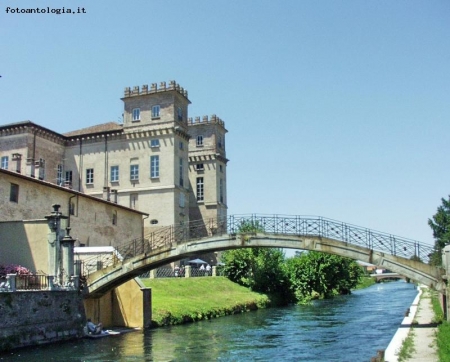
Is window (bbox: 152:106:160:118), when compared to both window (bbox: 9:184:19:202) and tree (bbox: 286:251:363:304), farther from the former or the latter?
window (bbox: 9:184:19:202)

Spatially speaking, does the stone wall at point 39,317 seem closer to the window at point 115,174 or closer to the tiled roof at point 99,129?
the window at point 115,174

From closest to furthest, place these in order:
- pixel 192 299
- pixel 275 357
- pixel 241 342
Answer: pixel 275 357
pixel 241 342
pixel 192 299

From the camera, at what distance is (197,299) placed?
37938mm

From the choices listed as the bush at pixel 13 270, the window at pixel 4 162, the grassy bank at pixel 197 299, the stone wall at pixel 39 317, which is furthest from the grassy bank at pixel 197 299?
the window at pixel 4 162

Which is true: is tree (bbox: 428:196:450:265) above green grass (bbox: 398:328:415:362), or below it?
above

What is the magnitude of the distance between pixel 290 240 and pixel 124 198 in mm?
33554

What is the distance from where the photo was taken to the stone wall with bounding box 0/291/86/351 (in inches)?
840

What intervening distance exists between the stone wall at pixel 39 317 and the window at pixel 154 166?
31.1 m

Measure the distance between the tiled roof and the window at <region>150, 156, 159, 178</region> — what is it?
499 centimetres

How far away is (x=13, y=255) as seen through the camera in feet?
93.8

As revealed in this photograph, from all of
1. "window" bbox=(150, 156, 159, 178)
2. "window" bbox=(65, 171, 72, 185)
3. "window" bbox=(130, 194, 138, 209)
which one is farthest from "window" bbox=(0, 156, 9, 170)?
"window" bbox=(150, 156, 159, 178)

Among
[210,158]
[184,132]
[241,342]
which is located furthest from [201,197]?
[241,342]

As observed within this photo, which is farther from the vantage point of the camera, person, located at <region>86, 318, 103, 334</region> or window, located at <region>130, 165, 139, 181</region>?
window, located at <region>130, 165, 139, 181</region>

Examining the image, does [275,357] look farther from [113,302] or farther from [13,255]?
[13,255]
